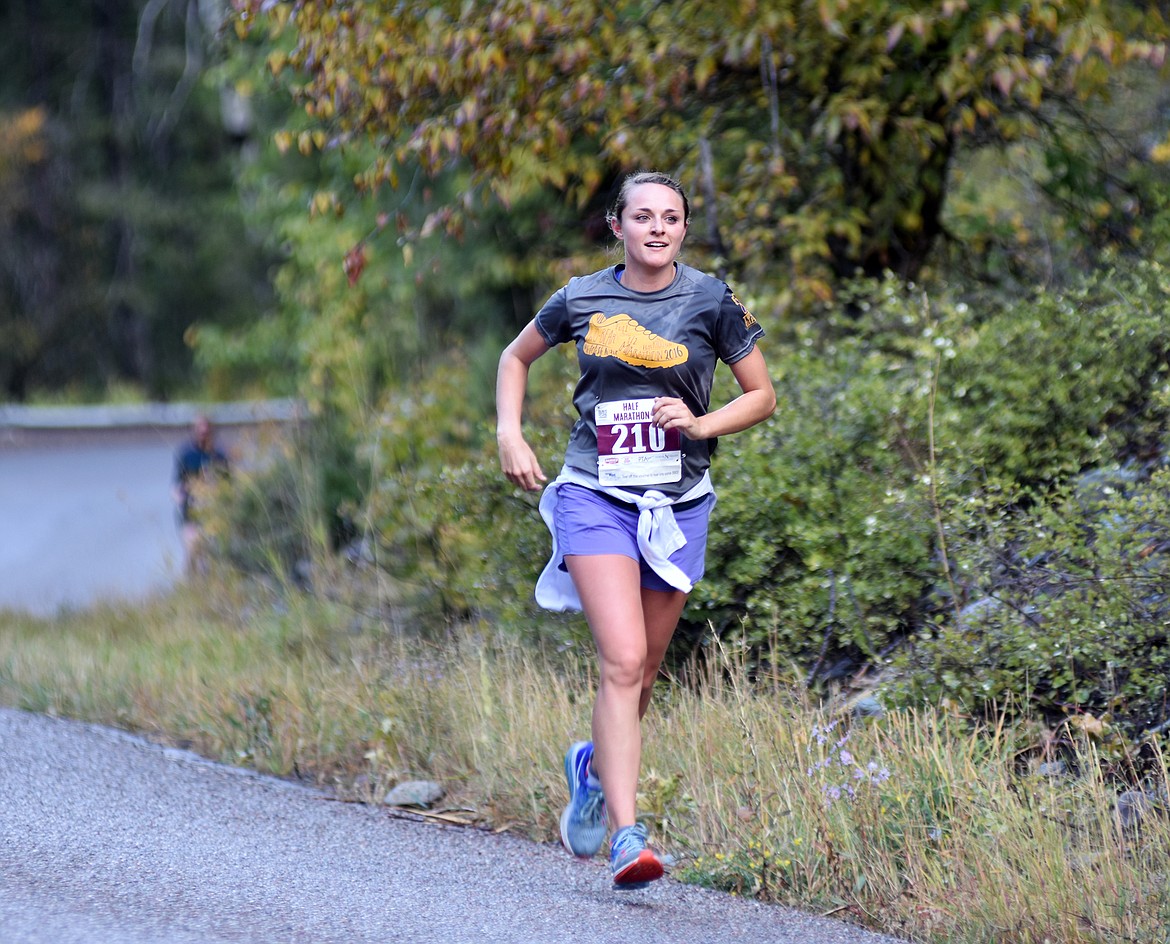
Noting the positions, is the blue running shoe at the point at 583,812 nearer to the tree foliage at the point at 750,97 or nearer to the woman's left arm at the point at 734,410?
the woman's left arm at the point at 734,410

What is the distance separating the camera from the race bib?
432cm

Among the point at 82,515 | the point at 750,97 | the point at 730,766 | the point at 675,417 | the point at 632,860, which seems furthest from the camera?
the point at 82,515

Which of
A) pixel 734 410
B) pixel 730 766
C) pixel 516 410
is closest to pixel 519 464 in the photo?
pixel 516 410

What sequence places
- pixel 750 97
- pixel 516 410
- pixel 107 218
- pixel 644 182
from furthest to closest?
1. pixel 107 218
2. pixel 750 97
3. pixel 516 410
4. pixel 644 182

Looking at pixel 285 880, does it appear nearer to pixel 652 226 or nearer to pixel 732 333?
pixel 732 333

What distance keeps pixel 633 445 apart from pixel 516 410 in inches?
18.4

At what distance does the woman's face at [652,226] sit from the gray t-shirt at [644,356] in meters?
0.11

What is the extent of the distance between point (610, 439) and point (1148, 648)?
207cm

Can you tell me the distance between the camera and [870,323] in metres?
7.51

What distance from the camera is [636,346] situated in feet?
14.2

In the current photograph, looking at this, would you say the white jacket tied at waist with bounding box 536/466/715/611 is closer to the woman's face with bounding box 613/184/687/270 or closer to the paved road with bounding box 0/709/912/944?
the woman's face with bounding box 613/184/687/270

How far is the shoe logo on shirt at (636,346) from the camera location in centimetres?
432

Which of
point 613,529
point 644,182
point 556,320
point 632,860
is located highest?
point 644,182

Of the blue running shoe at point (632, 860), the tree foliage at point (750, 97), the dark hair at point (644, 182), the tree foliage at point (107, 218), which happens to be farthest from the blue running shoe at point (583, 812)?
the tree foliage at point (107, 218)
